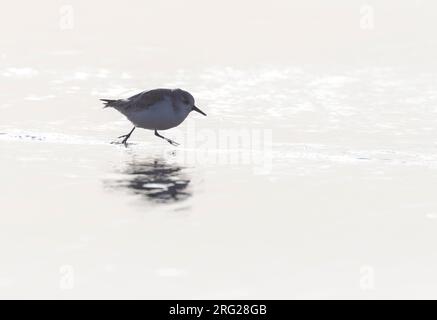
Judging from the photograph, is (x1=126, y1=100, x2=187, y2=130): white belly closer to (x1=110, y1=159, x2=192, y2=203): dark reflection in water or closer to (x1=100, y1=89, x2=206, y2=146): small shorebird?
(x1=100, y1=89, x2=206, y2=146): small shorebird

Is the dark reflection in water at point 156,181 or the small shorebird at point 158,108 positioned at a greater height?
the small shorebird at point 158,108

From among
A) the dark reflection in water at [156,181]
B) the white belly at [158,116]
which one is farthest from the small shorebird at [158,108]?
the dark reflection in water at [156,181]

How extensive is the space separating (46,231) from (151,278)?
6.69 ft

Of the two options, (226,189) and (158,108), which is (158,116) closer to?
(158,108)

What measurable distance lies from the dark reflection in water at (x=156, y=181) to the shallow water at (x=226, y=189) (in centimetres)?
3

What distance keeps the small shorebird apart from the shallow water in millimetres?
487

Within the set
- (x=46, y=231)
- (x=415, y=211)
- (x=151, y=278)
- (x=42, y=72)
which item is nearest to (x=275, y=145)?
(x=415, y=211)

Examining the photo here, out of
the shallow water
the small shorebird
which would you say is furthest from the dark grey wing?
the shallow water

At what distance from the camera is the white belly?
16312 mm

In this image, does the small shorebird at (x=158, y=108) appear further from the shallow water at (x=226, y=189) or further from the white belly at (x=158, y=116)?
the shallow water at (x=226, y=189)

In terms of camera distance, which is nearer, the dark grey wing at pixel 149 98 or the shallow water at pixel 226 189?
the shallow water at pixel 226 189

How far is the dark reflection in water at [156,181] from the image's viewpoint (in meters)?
12.5
